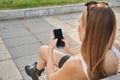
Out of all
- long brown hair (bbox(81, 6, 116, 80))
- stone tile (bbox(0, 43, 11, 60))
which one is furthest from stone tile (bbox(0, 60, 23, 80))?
long brown hair (bbox(81, 6, 116, 80))

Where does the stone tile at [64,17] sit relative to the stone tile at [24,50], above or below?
below

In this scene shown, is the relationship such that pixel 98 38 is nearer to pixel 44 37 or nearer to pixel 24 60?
pixel 24 60

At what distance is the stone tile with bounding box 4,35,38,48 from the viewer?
15.3 feet

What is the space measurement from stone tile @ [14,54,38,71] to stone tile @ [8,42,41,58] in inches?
5.2

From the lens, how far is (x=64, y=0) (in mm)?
7602

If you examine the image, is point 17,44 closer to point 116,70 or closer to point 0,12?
point 0,12

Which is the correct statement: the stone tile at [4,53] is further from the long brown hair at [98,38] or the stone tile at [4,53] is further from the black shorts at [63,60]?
the long brown hair at [98,38]

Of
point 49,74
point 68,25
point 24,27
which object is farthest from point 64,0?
point 49,74

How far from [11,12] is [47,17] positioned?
101cm

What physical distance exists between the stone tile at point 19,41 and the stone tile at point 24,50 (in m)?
0.17

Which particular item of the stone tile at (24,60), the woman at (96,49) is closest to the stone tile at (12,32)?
the stone tile at (24,60)

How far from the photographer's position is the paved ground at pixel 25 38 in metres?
3.71

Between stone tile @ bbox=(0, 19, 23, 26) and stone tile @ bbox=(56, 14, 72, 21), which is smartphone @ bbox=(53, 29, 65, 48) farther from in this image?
stone tile @ bbox=(56, 14, 72, 21)

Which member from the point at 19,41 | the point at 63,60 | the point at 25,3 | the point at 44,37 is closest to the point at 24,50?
the point at 19,41
